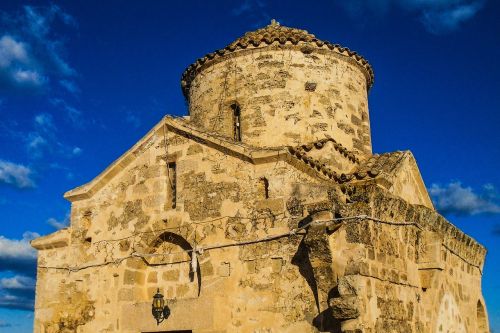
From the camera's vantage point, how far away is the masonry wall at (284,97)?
11.7 m

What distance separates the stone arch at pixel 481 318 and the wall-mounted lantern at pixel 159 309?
7406 mm

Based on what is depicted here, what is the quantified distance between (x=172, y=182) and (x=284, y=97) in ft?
9.94

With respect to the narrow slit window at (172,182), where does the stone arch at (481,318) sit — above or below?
below

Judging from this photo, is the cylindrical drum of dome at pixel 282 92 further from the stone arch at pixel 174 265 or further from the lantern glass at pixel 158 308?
the lantern glass at pixel 158 308

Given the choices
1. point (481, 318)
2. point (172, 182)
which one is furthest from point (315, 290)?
point (481, 318)

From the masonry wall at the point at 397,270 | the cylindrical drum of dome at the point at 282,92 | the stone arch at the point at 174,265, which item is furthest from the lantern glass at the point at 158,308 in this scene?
the cylindrical drum of dome at the point at 282,92

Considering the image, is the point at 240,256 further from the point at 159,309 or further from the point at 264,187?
the point at 159,309

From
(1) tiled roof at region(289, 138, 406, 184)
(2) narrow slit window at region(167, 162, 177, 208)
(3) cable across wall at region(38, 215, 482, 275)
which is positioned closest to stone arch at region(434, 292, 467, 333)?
(3) cable across wall at region(38, 215, 482, 275)

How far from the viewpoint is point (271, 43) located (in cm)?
1220

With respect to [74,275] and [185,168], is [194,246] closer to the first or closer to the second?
[185,168]

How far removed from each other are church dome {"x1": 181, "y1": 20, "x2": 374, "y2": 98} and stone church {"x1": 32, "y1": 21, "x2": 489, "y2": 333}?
0.11 ft

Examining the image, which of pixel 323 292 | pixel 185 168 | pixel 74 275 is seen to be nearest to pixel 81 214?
pixel 74 275

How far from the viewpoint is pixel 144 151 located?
10.7m

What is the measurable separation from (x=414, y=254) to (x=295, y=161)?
261 centimetres
